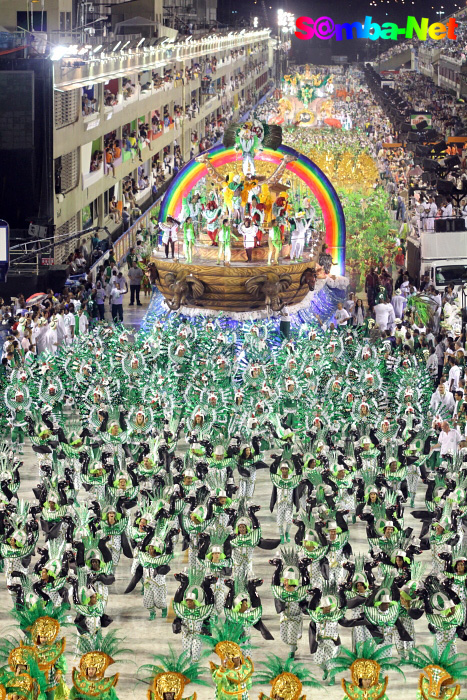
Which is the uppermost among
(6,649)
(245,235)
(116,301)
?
(245,235)

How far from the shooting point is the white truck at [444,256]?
1094 inches

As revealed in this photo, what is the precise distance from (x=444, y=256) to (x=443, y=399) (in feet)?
33.3

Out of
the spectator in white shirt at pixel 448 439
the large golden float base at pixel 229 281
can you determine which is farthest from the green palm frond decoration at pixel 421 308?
the spectator in white shirt at pixel 448 439

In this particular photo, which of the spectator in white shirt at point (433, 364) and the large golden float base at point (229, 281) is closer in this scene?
the spectator in white shirt at point (433, 364)

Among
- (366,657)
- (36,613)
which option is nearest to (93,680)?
(36,613)

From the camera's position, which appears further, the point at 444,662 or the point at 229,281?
the point at 229,281

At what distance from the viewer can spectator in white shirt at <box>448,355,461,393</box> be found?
19.3m

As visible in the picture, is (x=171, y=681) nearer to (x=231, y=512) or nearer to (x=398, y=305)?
(x=231, y=512)

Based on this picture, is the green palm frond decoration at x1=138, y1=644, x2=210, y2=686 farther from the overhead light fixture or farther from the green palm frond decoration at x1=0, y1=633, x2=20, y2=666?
the overhead light fixture

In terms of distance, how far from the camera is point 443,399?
1834 cm

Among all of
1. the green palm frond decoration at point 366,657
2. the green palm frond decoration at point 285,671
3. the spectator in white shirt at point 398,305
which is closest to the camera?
the green palm frond decoration at point 285,671

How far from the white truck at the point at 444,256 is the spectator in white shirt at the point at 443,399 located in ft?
31.2

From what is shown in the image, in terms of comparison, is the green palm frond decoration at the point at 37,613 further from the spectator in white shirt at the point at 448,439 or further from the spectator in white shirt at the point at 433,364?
the spectator in white shirt at the point at 433,364

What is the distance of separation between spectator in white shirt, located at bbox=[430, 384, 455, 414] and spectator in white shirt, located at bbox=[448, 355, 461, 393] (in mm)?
735
